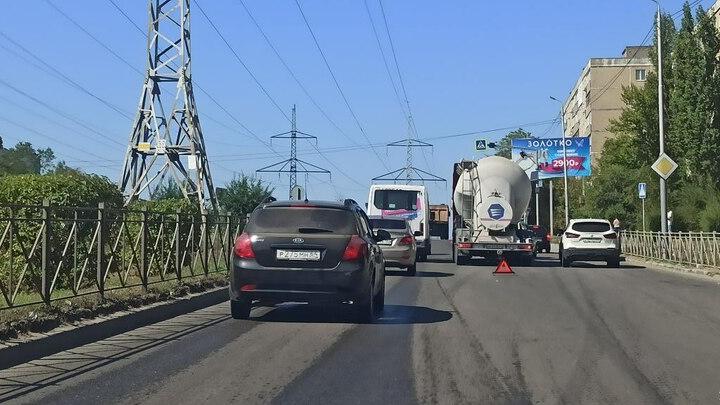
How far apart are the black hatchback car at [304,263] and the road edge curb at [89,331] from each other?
132cm

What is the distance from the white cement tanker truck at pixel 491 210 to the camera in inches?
1206

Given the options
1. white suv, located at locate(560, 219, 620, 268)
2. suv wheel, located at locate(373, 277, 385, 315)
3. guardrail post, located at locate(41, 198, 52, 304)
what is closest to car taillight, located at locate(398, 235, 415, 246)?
white suv, located at locate(560, 219, 620, 268)

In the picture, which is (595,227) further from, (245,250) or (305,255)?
(245,250)

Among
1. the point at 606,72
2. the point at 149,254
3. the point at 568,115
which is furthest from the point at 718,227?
the point at 568,115

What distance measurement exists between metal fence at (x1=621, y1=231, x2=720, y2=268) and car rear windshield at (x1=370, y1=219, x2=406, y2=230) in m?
9.44

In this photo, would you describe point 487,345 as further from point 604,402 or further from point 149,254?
point 149,254

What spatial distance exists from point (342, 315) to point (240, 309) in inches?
67.5

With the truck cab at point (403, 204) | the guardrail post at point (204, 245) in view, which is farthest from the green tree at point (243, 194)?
the guardrail post at point (204, 245)

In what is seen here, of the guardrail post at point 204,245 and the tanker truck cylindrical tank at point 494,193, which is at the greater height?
the tanker truck cylindrical tank at point 494,193

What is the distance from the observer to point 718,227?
33938 millimetres

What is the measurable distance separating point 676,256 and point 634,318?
734 inches

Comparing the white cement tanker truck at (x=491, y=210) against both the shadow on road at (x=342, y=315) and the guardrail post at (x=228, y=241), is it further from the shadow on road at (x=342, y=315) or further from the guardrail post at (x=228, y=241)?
the shadow on road at (x=342, y=315)

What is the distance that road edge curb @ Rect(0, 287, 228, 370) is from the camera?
8.68m

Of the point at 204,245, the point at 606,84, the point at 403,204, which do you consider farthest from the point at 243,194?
the point at 606,84
